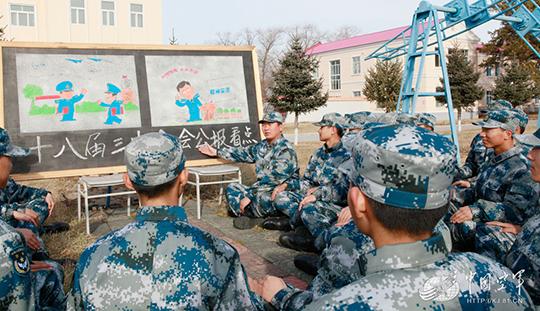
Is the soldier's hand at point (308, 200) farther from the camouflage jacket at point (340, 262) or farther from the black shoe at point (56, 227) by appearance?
the black shoe at point (56, 227)

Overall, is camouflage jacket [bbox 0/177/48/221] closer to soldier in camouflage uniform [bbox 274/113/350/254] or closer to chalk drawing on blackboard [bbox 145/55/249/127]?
chalk drawing on blackboard [bbox 145/55/249/127]

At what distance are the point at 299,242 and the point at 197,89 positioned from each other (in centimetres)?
267

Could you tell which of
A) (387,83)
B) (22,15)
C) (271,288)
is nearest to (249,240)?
(271,288)

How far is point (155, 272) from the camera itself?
155 centimetres

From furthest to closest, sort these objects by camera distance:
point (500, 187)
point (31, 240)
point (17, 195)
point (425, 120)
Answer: point (425, 120) → point (17, 195) → point (500, 187) → point (31, 240)

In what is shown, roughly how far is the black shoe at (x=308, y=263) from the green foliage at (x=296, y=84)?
16.1 metres

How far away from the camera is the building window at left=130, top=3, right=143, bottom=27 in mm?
28406

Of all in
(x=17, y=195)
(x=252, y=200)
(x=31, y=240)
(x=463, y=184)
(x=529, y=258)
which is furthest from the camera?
(x=252, y=200)

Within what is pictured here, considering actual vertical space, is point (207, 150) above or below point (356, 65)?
below

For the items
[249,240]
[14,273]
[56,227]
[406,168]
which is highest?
[406,168]

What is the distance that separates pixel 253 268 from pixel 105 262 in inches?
100

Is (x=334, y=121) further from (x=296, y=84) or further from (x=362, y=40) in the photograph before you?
(x=362, y=40)

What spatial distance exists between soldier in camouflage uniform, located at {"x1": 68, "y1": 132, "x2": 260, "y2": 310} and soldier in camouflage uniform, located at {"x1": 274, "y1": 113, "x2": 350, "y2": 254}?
2.68 metres

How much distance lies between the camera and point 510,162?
3.88 meters
